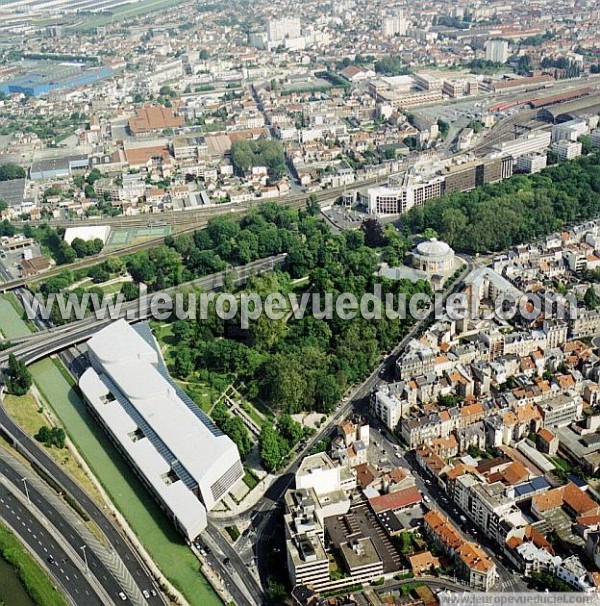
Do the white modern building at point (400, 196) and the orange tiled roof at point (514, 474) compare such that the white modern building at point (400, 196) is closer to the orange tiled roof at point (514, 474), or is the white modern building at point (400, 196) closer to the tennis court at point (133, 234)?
the tennis court at point (133, 234)

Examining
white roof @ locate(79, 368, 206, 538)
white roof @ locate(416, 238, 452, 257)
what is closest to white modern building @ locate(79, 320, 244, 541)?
white roof @ locate(79, 368, 206, 538)

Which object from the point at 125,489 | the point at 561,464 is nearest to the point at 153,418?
the point at 125,489

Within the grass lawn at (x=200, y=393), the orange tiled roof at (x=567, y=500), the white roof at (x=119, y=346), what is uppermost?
the white roof at (x=119, y=346)

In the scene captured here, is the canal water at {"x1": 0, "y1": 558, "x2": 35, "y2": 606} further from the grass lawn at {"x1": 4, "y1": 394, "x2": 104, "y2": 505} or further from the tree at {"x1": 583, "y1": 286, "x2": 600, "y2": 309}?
the tree at {"x1": 583, "y1": 286, "x2": 600, "y2": 309}

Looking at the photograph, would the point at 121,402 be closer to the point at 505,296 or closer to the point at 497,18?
the point at 505,296

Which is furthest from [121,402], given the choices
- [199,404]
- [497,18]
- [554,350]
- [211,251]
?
[497,18]

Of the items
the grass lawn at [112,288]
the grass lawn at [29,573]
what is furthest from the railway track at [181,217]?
the grass lawn at [29,573]

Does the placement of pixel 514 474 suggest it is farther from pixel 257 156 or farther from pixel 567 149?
pixel 257 156
